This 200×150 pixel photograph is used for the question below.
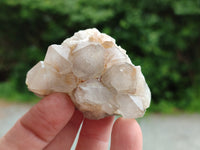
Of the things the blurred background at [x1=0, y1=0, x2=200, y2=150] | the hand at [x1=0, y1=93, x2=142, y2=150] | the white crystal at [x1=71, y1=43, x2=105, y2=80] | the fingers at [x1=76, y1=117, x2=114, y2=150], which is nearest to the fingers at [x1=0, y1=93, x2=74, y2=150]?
the hand at [x1=0, y1=93, x2=142, y2=150]

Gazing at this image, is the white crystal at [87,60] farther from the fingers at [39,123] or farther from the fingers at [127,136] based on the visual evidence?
the fingers at [127,136]

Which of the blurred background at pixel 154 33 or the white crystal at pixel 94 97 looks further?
the blurred background at pixel 154 33

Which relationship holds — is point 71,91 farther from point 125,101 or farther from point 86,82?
point 125,101

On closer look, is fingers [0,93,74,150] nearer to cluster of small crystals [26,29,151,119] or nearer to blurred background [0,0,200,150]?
cluster of small crystals [26,29,151,119]

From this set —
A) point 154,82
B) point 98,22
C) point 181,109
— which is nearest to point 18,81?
point 98,22

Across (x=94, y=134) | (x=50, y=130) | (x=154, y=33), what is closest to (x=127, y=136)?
(x=94, y=134)

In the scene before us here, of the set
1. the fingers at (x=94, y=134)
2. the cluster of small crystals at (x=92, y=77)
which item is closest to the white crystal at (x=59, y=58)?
the cluster of small crystals at (x=92, y=77)

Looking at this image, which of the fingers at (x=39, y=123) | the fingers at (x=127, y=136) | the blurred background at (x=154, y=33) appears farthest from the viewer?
the blurred background at (x=154, y=33)

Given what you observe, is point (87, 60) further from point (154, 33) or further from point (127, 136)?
point (154, 33)
